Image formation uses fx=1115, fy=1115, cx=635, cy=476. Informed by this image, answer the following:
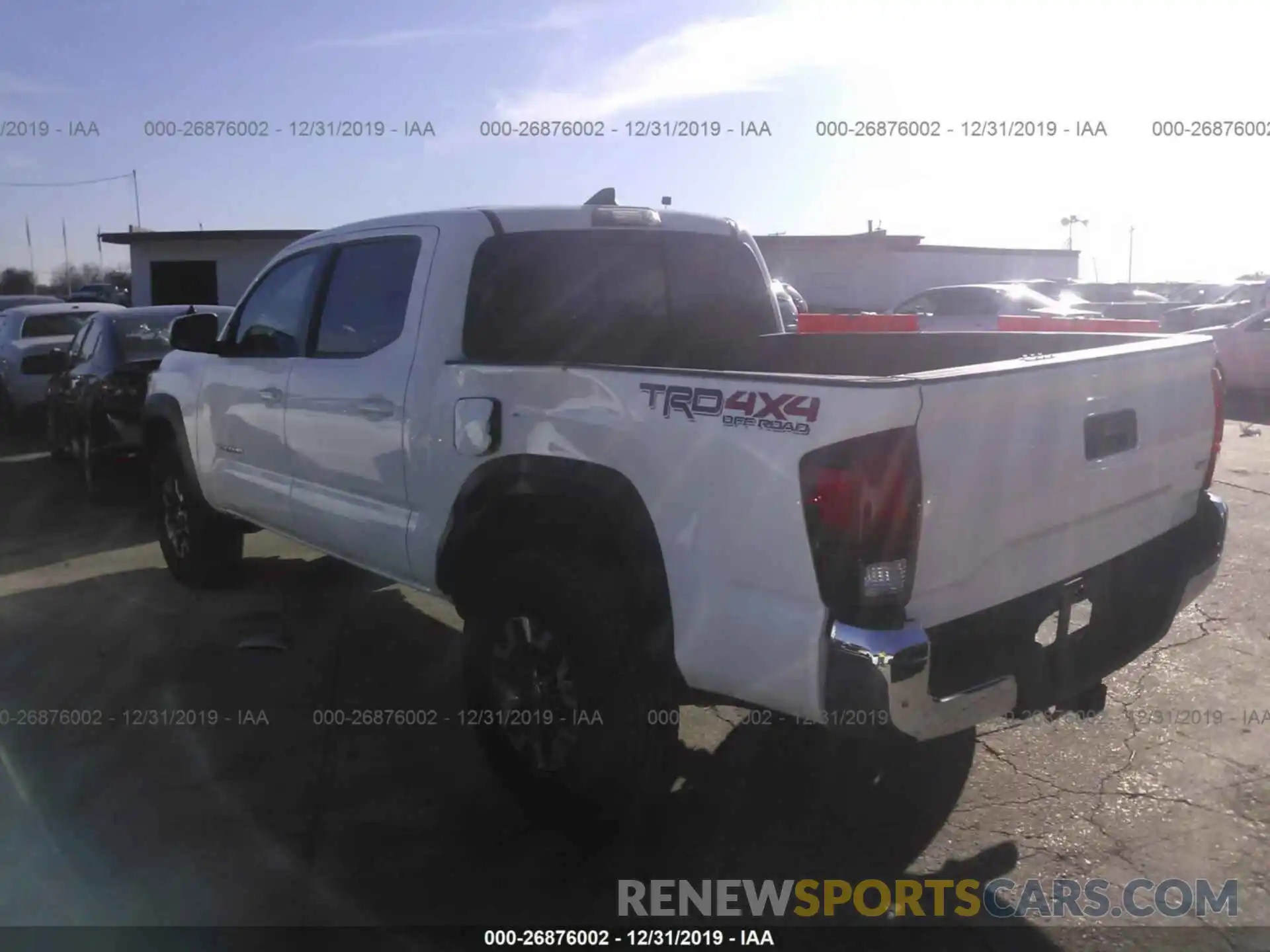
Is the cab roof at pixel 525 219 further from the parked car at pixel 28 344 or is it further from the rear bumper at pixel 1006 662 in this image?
the parked car at pixel 28 344

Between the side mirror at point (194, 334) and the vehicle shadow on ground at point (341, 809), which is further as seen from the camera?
the side mirror at point (194, 334)

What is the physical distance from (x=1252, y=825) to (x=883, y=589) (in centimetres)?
191

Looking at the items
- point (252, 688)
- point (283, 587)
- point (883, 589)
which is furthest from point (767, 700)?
point (283, 587)

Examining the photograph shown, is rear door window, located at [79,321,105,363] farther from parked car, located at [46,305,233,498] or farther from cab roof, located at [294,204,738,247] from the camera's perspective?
cab roof, located at [294,204,738,247]

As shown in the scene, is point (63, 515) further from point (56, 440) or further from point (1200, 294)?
point (1200, 294)

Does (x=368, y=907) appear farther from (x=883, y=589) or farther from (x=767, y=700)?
(x=883, y=589)

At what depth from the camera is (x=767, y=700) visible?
299 centimetres

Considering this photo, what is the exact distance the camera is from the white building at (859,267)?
30219 mm

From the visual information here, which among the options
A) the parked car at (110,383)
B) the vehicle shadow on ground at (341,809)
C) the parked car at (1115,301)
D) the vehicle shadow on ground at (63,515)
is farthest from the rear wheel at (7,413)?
the parked car at (1115,301)

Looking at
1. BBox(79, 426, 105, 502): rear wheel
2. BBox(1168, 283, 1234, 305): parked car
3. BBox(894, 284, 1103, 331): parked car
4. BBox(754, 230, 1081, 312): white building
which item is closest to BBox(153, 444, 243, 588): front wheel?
BBox(79, 426, 105, 502): rear wheel

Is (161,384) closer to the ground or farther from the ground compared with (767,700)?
farther from the ground

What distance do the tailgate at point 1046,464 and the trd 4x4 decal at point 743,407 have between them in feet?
0.94

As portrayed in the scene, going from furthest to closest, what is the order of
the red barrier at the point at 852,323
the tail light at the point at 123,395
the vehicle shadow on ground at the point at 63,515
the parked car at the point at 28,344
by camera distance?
the parked car at the point at 28,344, the red barrier at the point at 852,323, the tail light at the point at 123,395, the vehicle shadow on ground at the point at 63,515

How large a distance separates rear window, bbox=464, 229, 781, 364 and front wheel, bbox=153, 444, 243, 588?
2940mm
